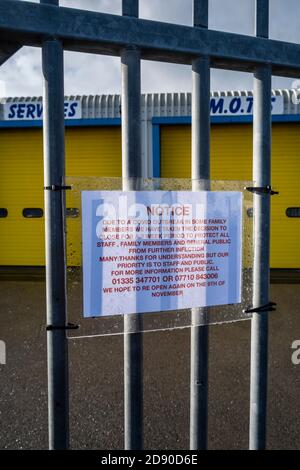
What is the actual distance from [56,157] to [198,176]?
1.90 ft

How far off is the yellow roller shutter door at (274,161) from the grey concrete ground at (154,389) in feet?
12.5

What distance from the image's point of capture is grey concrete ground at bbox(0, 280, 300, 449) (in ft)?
8.79

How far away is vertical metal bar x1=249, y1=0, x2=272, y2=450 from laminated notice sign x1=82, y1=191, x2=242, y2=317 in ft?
0.28

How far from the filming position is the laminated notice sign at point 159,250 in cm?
144

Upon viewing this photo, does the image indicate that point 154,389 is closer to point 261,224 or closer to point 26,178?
point 261,224

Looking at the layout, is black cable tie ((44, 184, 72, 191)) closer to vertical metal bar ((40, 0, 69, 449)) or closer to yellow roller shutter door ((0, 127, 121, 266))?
vertical metal bar ((40, 0, 69, 449))

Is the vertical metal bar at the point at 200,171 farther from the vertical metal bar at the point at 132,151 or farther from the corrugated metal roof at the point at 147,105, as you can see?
the corrugated metal roof at the point at 147,105

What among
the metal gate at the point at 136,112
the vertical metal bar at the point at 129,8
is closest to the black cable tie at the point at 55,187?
the metal gate at the point at 136,112

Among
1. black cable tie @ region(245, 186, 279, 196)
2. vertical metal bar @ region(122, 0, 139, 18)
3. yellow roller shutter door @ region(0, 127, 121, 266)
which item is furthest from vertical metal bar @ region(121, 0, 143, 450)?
yellow roller shutter door @ region(0, 127, 121, 266)

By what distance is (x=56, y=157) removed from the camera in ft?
4.56

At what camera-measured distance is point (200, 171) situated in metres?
1.51

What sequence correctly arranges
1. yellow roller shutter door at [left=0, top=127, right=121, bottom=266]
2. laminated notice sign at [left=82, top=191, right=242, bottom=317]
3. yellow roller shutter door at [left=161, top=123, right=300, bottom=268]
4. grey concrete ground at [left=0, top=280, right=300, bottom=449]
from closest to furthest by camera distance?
laminated notice sign at [left=82, top=191, right=242, bottom=317] → grey concrete ground at [left=0, top=280, right=300, bottom=449] → yellow roller shutter door at [left=161, top=123, right=300, bottom=268] → yellow roller shutter door at [left=0, top=127, right=121, bottom=266]
